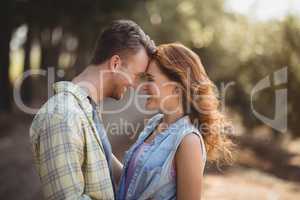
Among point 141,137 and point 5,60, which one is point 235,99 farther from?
point 141,137

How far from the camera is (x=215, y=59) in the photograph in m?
25.1

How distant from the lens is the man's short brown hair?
320 cm

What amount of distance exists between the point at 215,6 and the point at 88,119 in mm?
23950

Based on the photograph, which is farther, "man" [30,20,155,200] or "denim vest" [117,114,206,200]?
"denim vest" [117,114,206,200]

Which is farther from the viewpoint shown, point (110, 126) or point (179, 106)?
point (110, 126)

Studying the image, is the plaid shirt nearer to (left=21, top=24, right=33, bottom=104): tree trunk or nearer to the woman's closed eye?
the woman's closed eye

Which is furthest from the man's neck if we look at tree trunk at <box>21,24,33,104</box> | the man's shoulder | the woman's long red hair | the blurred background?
tree trunk at <box>21,24,33,104</box>

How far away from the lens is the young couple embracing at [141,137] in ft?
8.94

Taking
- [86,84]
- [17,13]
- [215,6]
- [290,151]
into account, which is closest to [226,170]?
[290,151]

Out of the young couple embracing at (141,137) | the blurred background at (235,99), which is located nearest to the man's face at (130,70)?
the young couple embracing at (141,137)

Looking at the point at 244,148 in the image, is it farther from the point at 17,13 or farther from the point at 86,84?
the point at 86,84

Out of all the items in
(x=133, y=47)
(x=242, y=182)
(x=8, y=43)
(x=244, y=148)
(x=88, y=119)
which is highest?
(x=133, y=47)

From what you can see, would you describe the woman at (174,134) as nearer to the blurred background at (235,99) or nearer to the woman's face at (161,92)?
the woman's face at (161,92)

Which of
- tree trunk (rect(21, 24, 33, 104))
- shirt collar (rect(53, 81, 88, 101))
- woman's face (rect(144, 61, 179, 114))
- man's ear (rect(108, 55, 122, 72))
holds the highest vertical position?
man's ear (rect(108, 55, 122, 72))
